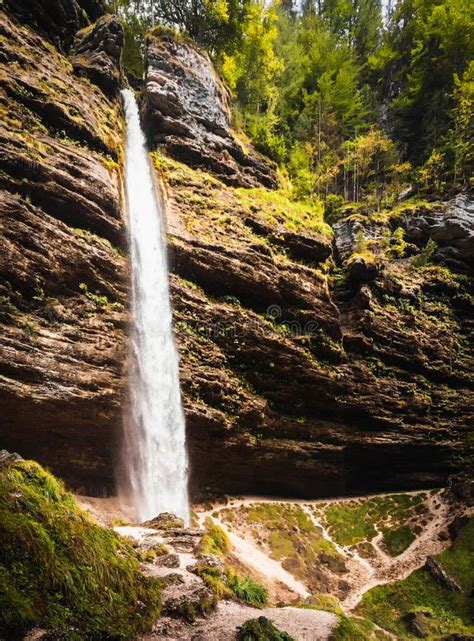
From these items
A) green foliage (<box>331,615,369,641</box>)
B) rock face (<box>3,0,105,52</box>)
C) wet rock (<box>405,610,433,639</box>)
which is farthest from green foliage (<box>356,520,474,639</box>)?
rock face (<box>3,0,105,52</box>)

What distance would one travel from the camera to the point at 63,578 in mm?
5285

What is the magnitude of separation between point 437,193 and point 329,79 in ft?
48.2

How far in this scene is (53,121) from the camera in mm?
16547

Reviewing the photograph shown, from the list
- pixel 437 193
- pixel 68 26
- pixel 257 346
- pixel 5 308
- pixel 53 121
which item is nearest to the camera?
pixel 5 308

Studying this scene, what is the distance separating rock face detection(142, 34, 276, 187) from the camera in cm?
2295

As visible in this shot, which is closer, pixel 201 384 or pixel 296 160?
pixel 201 384

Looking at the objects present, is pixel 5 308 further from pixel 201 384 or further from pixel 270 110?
pixel 270 110

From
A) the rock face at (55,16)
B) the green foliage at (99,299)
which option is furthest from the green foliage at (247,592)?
the rock face at (55,16)

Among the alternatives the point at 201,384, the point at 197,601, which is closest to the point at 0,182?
the point at 201,384

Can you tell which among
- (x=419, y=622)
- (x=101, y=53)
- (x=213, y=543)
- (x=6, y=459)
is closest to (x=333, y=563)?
(x=419, y=622)

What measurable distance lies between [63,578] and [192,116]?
2468 cm

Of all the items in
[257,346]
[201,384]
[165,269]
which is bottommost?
[201,384]

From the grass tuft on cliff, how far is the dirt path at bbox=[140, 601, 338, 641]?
426mm

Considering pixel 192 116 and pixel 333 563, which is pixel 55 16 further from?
pixel 333 563
